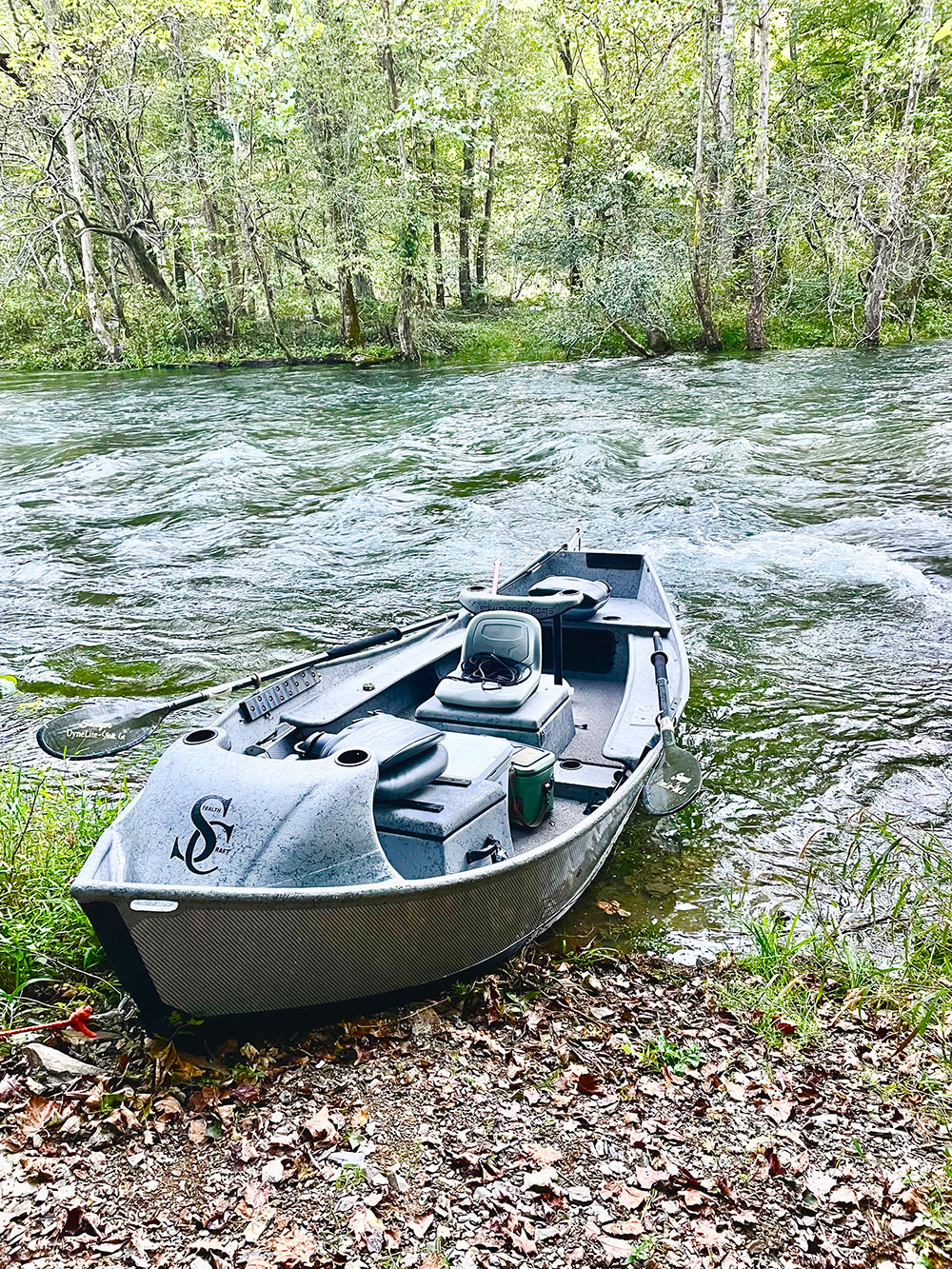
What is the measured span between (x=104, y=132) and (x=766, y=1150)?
3420 centimetres

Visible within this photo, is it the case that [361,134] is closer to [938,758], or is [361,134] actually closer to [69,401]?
[69,401]

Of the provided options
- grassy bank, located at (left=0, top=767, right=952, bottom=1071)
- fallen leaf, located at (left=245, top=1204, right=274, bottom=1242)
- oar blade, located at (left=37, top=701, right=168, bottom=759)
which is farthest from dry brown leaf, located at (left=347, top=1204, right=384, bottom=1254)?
oar blade, located at (left=37, top=701, right=168, bottom=759)

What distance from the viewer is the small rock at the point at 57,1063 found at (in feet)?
14.1

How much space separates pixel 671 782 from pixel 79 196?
28.7 meters

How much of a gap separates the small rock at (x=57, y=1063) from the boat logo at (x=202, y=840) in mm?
1149

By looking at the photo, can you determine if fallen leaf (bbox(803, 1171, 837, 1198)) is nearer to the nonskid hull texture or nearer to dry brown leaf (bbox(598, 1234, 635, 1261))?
dry brown leaf (bbox(598, 1234, 635, 1261))

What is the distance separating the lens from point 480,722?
6.55 meters

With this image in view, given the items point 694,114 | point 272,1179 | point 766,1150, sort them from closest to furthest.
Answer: point 272,1179, point 766,1150, point 694,114

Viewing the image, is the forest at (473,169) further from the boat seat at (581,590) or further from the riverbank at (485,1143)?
the riverbank at (485,1143)

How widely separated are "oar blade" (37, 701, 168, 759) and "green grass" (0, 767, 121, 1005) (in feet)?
1.33

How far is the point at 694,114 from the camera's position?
992 inches

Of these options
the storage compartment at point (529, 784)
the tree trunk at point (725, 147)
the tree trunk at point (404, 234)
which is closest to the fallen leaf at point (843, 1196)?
the storage compartment at point (529, 784)

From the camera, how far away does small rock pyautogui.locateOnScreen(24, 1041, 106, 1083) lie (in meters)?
4.29

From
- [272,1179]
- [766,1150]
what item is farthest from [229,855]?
[766,1150]
